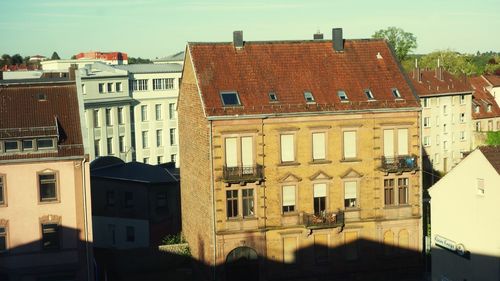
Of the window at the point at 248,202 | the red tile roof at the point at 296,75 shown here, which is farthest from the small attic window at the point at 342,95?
the window at the point at 248,202

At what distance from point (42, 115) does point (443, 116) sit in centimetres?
5574

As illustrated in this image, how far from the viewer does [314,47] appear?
51188 millimetres

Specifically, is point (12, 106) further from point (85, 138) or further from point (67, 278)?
point (67, 278)

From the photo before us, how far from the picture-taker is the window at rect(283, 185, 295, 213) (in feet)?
154

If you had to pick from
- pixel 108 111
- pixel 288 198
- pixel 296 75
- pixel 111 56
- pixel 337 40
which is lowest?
pixel 288 198

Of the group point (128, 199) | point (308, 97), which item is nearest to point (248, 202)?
point (308, 97)

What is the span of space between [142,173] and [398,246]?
20.7m

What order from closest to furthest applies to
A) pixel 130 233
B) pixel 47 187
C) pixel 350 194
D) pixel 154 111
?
1. pixel 47 187
2. pixel 350 194
3. pixel 130 233
4. pixel 154 111

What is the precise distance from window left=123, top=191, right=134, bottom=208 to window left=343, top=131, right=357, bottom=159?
696 inches

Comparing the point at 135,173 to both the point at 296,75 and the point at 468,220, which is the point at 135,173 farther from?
the point at 468,220

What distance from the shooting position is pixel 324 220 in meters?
47.1

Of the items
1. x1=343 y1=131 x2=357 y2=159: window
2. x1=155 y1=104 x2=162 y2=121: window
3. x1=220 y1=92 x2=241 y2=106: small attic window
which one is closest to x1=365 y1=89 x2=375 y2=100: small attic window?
x1=343 y1=131 x2=357 y2=159: window

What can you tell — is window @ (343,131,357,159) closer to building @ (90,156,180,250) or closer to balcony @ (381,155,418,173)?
balcony @ (381,155,418,173)

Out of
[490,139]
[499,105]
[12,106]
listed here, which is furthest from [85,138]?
[499,105]
